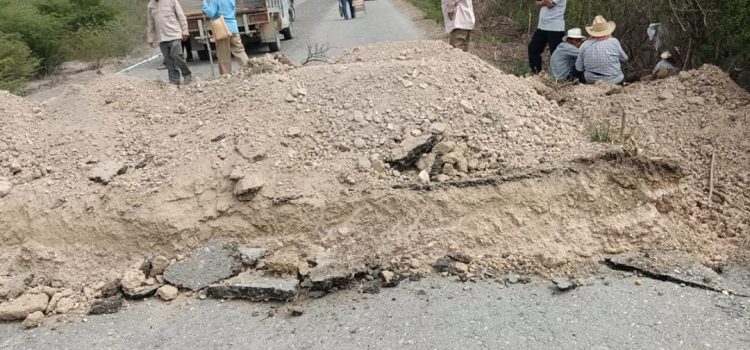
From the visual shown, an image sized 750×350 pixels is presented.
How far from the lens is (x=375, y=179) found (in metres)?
4.29

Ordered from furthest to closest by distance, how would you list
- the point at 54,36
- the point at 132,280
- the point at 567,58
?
the point at 54,36
the point at 567,58
the point at 132,280

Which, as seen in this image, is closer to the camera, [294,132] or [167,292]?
[167,292]

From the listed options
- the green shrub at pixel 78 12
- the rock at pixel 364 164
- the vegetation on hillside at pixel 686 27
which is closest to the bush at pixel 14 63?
the green shrub at pixel 78 12

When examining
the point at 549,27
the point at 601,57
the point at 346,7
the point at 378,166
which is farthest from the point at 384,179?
the point at 346,7

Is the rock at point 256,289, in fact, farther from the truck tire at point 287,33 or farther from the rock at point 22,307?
the truck tire at point 287,33

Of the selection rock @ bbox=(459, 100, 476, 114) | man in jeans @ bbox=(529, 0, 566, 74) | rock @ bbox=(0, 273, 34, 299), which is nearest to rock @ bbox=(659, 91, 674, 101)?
rock @ bbox=(459, 100, 476, 114)

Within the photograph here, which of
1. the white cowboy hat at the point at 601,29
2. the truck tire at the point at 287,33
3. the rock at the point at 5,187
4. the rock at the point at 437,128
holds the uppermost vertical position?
the white cowboy hat at the point at 601,29

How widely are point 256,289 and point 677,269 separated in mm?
2472

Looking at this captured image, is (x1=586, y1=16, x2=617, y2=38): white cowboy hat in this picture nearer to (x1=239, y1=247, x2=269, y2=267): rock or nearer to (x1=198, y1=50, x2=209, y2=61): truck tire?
(x1=239, y1=247, x2=269, y2=267): rock

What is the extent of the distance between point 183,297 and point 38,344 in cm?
79

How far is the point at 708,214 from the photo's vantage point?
4281 mm

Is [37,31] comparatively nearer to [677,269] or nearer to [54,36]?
[54,36]

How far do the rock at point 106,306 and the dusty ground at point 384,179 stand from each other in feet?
0.90

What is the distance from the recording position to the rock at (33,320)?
3.65 m
